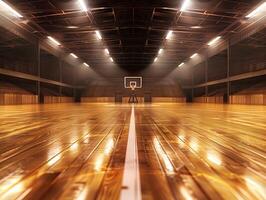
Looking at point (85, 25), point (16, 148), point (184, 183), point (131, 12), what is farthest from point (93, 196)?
point (85, 25)

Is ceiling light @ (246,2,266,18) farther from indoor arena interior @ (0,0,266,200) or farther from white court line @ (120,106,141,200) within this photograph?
white court line @ (120,106,141,200)

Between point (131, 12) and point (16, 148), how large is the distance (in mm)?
20303

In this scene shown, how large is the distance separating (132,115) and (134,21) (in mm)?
14955

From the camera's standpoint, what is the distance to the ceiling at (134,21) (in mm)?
20188

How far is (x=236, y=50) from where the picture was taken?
35281 mm

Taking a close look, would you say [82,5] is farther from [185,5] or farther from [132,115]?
[132,115]

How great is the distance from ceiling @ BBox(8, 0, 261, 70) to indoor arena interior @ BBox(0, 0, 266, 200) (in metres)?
0.10

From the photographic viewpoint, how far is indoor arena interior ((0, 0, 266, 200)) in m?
2.27

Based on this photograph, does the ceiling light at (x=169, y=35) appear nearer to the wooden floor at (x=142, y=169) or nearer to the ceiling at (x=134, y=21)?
the ceiling at (x=134, y=21)

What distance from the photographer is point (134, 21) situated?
965 inches

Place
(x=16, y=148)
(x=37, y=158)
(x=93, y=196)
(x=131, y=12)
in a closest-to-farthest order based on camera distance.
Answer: (x=93, y=196) → (x=37, y=158) → (x=16, y=148) → (x=131, y=12)

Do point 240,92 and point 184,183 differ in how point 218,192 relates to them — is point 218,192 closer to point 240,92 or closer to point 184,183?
point 184,183

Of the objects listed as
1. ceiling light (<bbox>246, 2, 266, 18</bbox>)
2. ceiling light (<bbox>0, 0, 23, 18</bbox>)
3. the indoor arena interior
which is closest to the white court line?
the indoor arena interior

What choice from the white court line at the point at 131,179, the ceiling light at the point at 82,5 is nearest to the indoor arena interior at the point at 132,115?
the white court line at the point at 131,179
